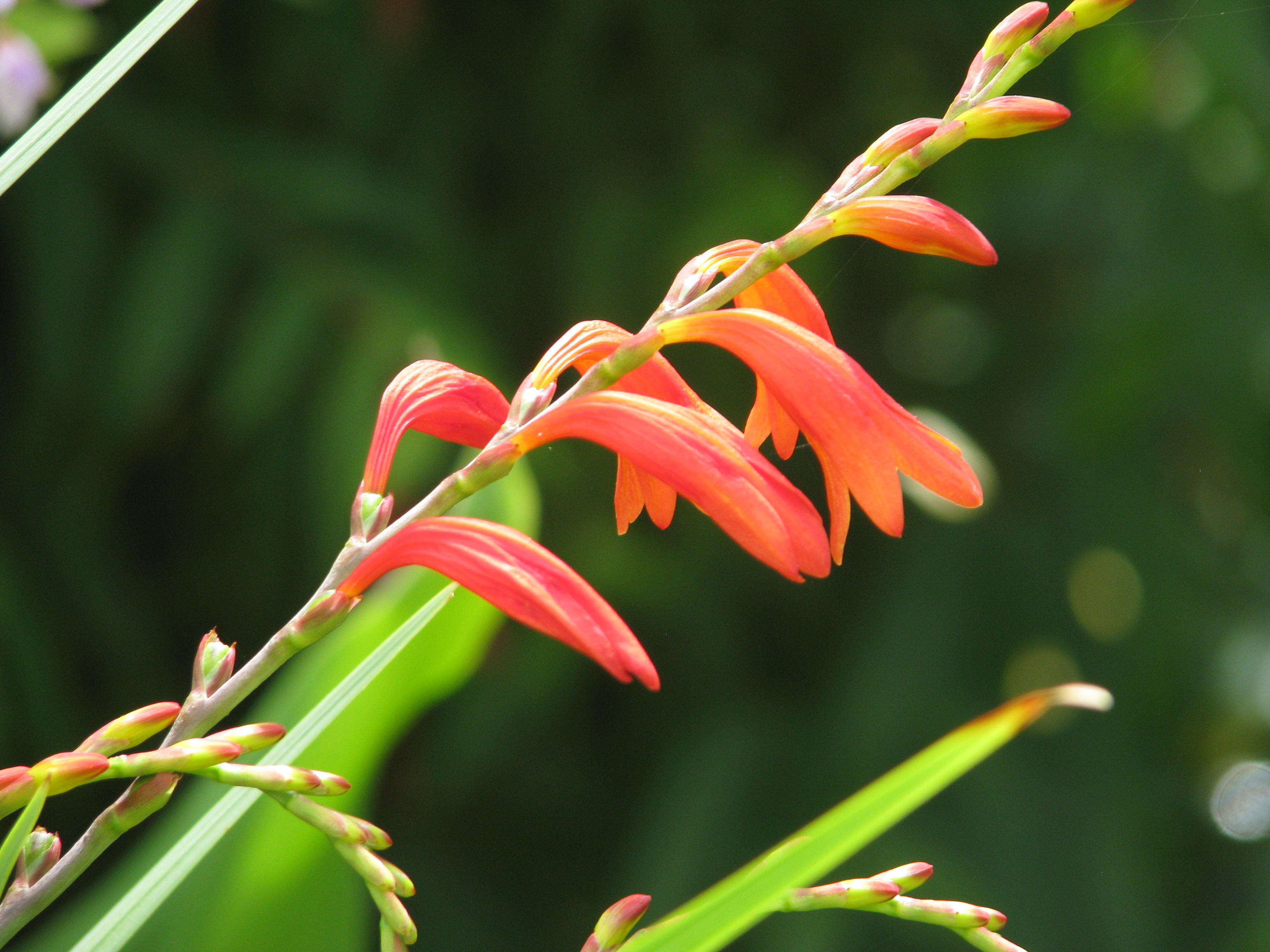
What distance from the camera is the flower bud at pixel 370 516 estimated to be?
25 cm

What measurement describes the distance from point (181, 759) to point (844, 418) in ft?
0.47

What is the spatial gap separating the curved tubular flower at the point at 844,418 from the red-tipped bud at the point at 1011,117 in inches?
2.3

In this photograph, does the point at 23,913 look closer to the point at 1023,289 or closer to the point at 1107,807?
the point at 1107,807

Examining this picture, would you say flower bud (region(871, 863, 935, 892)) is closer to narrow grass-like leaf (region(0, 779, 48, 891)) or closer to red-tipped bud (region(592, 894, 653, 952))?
red-tipped bud (region(592, 894, 653, 952))

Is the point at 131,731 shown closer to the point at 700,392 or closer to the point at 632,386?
the point at 632,386

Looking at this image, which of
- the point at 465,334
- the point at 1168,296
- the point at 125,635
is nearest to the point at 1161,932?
the point at 1168,296

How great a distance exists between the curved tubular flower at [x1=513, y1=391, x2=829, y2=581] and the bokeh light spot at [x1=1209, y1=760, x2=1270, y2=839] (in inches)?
51.2

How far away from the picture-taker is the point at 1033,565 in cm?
129

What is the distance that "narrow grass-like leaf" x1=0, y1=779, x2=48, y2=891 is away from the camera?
19 cm

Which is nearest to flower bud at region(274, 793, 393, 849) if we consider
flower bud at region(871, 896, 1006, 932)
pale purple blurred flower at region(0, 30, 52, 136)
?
flower bud at region(871, 896, 1006, 932)

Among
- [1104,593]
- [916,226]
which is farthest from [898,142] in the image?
[1104,593]

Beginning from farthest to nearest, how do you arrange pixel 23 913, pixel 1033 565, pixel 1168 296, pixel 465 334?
pixel 1033 565 < pixel 1168 296 < pixel 465 334 < pixel 23 913

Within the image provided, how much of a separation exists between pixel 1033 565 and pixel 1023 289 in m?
0.34

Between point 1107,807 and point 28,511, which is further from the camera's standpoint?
point 1107,807
